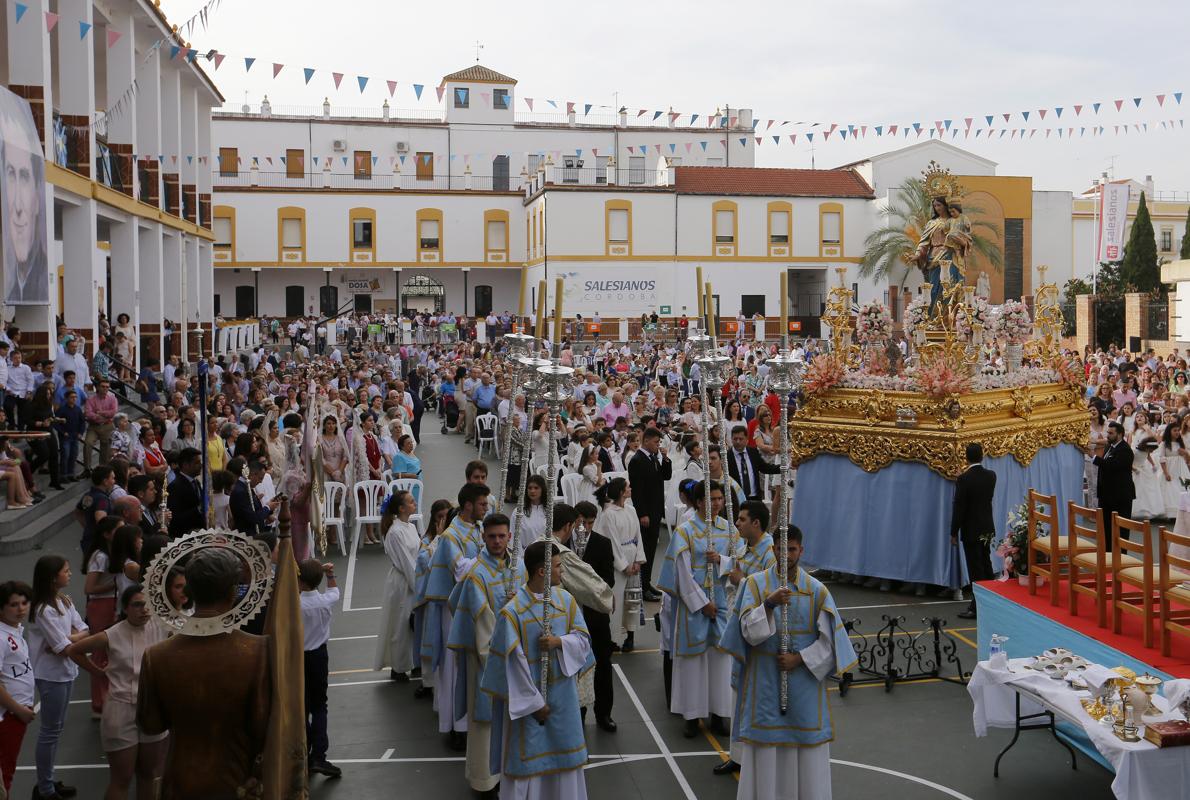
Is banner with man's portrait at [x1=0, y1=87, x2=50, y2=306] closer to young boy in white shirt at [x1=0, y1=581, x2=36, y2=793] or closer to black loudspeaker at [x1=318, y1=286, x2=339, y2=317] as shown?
young boy in white shirt at [x1=0, y1=581, x2=36, y2=793]

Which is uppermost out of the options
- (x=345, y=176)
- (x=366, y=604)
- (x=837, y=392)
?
(x=345, y=176)

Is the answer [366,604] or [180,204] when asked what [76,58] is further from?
[366,604]

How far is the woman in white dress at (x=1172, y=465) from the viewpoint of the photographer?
51.4 feet

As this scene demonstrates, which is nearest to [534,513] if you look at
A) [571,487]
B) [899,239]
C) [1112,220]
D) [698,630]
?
[698,630]

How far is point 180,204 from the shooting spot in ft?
96.0

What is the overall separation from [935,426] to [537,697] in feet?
23.7

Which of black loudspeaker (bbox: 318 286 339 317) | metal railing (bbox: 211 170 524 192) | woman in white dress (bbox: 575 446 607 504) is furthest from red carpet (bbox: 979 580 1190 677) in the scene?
black loudspeaker (bbox: 318 286 339 317)

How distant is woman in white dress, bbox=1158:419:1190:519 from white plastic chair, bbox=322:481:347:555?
11.4 meters

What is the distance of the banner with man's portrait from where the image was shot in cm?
1524

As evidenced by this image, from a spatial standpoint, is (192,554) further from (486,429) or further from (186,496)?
(486,429)

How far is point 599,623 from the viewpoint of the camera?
25.3ft

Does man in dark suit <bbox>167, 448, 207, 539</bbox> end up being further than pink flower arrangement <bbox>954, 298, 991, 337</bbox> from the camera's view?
No

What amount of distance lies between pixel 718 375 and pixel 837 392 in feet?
14.2

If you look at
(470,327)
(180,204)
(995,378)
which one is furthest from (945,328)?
(470,327)
